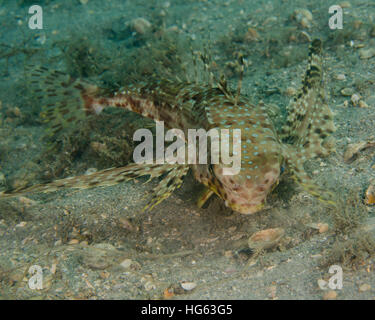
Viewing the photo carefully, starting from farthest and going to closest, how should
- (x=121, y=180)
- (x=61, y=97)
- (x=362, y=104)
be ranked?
(x=61, y=97) → (x=362, y=104) → (x=121, y=180)

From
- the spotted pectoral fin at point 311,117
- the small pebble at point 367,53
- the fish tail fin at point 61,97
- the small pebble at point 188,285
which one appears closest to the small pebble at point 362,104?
the spotted pectoral fin at point 311,117

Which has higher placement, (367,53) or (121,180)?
(367,53)

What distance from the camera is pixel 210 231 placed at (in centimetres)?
407

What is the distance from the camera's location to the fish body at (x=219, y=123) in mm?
3436

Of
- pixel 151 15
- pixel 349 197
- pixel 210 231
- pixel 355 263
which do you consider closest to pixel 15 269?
pixel 210 231

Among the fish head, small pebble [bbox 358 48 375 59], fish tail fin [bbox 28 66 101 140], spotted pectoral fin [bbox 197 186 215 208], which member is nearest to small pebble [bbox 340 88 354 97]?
small pebble [bbox 358 48 375 59]

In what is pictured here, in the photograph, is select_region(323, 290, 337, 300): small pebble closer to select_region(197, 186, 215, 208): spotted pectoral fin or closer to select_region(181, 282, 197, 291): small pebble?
select_region(181, 282, 197, 291): small pebble

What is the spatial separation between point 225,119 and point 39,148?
420 cm

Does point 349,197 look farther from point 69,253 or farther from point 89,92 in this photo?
point 89,92

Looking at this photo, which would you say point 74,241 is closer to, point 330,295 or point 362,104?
point 330,295

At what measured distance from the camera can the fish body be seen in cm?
344

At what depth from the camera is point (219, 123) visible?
398 cm

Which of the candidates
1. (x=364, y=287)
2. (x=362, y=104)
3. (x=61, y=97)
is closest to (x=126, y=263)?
(x=364, y=287)

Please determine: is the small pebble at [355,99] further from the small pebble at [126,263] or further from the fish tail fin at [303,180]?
the small pebble at [126,263]
